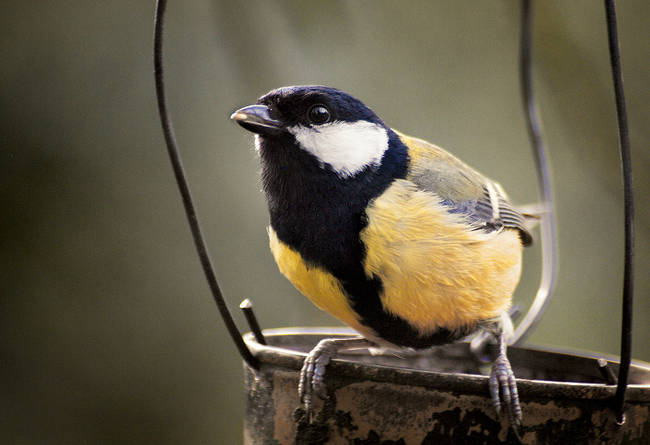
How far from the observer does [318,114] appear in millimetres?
1632

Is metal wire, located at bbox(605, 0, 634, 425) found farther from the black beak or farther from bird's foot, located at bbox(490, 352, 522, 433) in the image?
the black beak

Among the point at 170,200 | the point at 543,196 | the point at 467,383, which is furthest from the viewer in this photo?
the point at 170,200

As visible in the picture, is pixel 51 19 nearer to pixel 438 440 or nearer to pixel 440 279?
pixel 440 279

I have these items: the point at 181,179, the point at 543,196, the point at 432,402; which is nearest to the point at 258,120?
the point at 181,179

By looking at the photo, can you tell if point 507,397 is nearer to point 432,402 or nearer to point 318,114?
point 432,402

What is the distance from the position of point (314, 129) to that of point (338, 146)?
0.07 metres

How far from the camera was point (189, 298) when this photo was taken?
415 cm

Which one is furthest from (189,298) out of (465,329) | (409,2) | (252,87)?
(465,329)

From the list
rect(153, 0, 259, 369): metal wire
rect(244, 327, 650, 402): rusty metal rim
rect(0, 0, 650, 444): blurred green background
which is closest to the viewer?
rect(244, 327, 650, 402): rusty metal rim

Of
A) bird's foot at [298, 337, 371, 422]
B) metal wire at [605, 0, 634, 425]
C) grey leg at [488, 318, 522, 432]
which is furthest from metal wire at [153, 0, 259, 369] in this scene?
metal wire at [605, 0, 634, 425]

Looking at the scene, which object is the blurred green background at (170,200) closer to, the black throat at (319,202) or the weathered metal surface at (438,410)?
the black throat at (319,202)

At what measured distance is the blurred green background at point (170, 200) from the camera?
149 inches

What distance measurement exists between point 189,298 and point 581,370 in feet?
8.93

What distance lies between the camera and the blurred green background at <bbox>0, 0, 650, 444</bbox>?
379 centimetres
